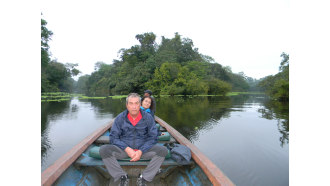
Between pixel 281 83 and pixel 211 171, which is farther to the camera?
pixel 281 83

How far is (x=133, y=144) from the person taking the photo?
6.66 feet

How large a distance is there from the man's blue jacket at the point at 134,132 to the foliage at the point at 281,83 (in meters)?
19.1

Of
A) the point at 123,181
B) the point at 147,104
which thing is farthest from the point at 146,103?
the point at 123,181

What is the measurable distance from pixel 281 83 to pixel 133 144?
19.6 m

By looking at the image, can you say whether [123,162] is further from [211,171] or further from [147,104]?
[147,104]

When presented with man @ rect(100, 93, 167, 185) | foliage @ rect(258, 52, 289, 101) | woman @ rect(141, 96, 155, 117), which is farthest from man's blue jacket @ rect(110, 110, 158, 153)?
foliage @ rect(258, 52, 289, 101)

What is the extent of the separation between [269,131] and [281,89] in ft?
47.6

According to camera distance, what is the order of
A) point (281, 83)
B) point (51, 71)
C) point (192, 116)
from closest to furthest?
point (192, 116) < point (281, 83) < point (51, 71)

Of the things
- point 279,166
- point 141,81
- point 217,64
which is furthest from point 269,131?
point 217,64

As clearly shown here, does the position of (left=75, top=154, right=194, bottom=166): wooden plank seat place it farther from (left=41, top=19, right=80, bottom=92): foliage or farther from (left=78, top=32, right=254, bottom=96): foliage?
(left=78, top=32, right=254, bottom=96): foliage

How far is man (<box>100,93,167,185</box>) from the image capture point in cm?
185

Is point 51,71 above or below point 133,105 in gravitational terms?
above

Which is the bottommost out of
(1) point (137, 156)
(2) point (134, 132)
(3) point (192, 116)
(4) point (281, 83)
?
(3) point (192, 116)

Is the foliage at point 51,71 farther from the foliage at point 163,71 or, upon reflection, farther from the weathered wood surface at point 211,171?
the weathered wood surface at point 211,171
